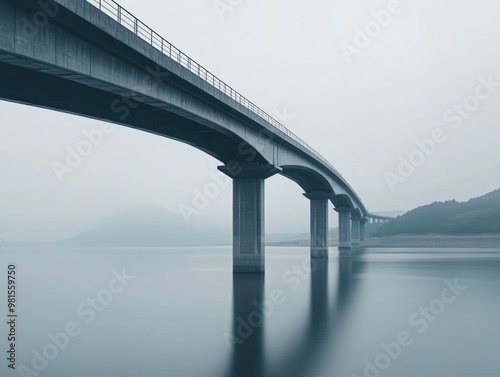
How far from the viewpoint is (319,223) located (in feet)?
258

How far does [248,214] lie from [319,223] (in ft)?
121

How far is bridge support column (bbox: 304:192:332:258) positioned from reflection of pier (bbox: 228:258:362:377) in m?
38.0

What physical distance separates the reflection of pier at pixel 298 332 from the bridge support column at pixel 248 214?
13.6 ft

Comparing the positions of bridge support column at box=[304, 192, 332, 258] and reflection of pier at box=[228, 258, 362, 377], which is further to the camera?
bridge support column at box=[304, 192, 332, 258]

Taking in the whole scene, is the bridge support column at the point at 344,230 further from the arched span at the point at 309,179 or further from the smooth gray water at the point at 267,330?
the smooth gray water at the point at 267,330

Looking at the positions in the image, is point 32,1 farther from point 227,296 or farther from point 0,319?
point 227,296

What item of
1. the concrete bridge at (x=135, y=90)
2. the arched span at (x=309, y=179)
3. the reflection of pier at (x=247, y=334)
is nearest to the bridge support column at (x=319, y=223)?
the arched span at (x=309, y=179)

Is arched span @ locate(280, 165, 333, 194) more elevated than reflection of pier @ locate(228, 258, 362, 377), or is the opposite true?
arched span @ locate(280, 165, 333, 194)

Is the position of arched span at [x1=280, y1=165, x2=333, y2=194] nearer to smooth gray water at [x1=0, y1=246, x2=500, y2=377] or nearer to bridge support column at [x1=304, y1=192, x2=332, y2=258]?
bridge support column at [x1=304, y1=192, x2=332, y2=258]

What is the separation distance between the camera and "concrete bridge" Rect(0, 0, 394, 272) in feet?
60.2

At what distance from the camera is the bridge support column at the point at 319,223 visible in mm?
78438

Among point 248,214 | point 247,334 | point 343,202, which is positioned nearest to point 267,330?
point 247,334

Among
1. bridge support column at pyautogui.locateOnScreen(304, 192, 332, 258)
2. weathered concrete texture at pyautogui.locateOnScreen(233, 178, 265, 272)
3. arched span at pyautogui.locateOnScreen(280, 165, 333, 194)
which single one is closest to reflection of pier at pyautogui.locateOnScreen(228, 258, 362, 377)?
weathered concrete texture at pyautogui.locateOnScreen(233, 178, 265, 272)

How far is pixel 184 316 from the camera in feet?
83.4
